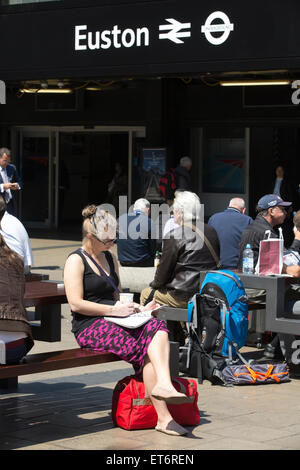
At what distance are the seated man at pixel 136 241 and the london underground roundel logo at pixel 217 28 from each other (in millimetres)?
5217

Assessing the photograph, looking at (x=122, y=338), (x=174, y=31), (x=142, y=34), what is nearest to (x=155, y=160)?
(x=142, y=34)

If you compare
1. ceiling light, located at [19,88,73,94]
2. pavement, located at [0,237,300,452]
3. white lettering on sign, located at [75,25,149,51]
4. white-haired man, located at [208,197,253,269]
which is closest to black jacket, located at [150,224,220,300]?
pavement, located at [0,237,300,452]

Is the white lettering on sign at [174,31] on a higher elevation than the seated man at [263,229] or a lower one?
higher

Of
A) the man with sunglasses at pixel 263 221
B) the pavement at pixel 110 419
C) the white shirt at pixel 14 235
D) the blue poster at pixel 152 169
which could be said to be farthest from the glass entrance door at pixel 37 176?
the pavement at pixel 110 419

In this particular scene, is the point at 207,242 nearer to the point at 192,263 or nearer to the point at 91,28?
the point at 192,263

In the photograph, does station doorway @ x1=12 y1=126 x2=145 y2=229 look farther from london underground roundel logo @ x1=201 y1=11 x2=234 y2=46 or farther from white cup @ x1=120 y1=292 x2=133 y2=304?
white cup @ x1=120 y1=292 x2=133 y2=304

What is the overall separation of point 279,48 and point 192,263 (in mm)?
7054

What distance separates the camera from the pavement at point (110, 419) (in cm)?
575

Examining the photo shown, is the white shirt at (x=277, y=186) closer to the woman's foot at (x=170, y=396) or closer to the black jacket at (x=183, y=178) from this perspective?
the black jacket at (x=183, y=178)

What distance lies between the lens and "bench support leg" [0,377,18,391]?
23.8 ft

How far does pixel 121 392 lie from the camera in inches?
242

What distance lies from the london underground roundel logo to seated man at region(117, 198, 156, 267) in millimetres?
5217

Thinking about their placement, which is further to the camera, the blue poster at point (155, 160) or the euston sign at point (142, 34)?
the blue poster at point (155, 160)
